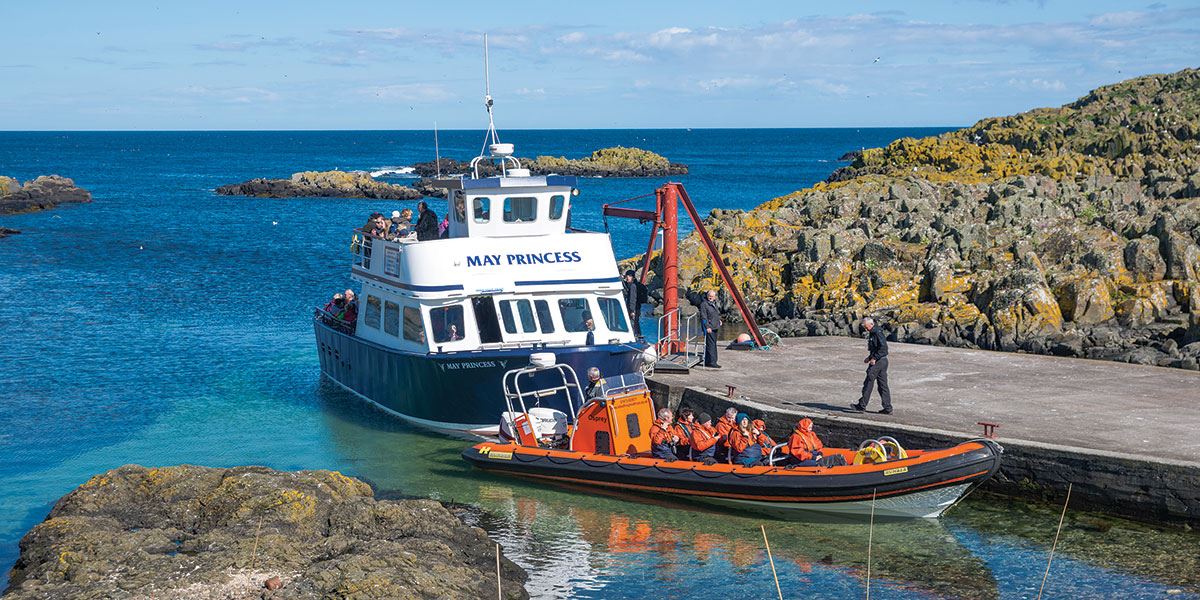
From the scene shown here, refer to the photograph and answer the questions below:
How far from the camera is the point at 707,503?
17531 mm

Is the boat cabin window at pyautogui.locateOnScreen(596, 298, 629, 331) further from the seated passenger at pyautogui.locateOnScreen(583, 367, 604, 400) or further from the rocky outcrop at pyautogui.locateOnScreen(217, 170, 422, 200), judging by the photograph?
the rocky outcrop at pyautogui.locateOnScreen(217, 170, 422, 200)

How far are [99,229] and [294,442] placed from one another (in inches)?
1904

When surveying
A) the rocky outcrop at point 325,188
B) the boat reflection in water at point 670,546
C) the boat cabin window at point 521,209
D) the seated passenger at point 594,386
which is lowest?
the boat reflection in water at point 670,546

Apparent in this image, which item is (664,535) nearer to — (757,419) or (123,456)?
(757,419)

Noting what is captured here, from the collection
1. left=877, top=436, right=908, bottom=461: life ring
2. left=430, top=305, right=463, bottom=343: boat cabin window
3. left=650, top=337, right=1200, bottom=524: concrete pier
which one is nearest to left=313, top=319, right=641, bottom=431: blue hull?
left=430, top=305, right=463, bottom=343: boat cabin window

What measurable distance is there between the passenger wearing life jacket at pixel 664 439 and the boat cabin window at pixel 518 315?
424cm

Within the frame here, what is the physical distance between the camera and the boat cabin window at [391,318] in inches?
877

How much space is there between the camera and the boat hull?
1558cm

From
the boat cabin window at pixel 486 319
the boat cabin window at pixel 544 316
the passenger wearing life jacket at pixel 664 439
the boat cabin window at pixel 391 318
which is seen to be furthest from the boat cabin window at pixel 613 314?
the passenger wearing life jacket at pixel 664 439

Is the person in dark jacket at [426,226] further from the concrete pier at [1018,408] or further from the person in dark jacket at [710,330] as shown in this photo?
the concrete pier at [1018,408]

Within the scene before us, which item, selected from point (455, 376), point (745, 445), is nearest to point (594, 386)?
point (745, 445)

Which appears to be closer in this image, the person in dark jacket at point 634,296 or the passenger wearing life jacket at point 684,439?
the passenger wearing life jacket at point 684,439

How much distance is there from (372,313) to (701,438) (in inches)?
350

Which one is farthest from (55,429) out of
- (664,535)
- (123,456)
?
(664,535)
